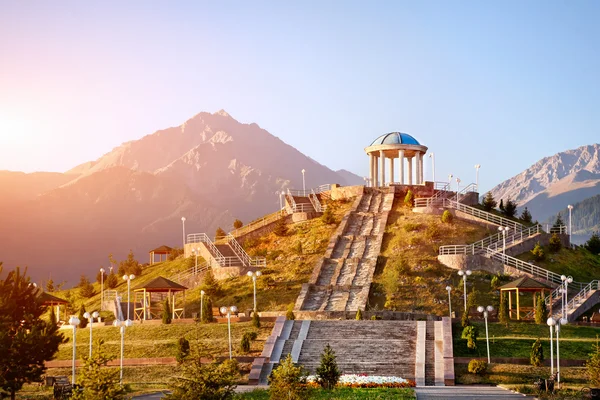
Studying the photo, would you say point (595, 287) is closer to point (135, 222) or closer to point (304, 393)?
point (304, 393)

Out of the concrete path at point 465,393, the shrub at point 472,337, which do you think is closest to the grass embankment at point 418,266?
the shrub at point 472,337

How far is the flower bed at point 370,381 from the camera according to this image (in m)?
33.3

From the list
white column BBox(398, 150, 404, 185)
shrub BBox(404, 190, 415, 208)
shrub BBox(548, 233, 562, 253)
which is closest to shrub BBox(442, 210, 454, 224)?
shrub BBox(404, 190, 415, 208)

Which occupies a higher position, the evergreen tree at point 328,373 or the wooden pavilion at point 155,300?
the wooden pavilion at point 155,300

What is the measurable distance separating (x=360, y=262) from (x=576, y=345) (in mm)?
23060

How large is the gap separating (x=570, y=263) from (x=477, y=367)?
27.8m

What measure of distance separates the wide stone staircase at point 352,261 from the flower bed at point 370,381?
16840mm

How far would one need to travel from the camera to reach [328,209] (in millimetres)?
72938

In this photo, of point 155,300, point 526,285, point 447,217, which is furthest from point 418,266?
point 155,300

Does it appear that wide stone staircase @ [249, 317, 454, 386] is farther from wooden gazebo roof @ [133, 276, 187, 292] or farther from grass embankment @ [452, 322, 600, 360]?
wooden gazebo roof @ [133, 276, 187, 292]

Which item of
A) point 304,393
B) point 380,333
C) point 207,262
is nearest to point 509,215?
point 207,262

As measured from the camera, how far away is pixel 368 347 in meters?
41.1

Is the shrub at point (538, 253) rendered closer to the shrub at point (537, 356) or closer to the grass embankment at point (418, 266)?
the grass embankment at point (418, 266)

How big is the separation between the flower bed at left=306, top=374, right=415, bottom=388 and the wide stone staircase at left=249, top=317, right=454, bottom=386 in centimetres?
153
